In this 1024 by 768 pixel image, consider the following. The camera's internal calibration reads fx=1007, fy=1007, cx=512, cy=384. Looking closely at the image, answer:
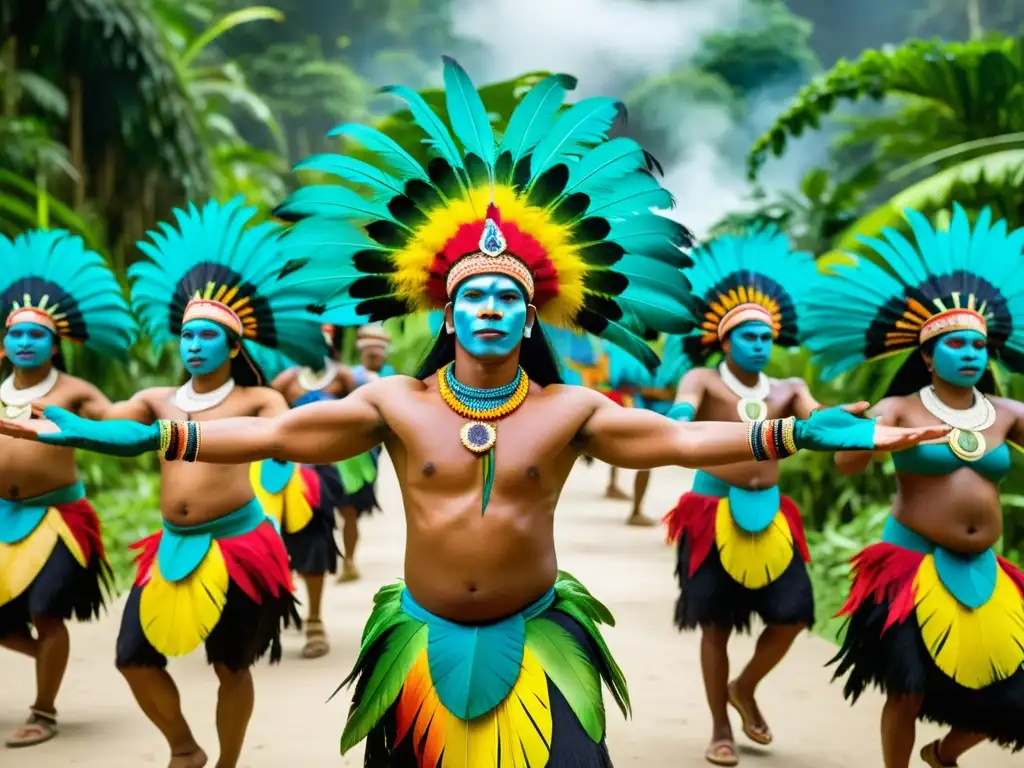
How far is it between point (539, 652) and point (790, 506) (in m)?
2.33

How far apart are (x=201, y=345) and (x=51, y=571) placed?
4.59ft

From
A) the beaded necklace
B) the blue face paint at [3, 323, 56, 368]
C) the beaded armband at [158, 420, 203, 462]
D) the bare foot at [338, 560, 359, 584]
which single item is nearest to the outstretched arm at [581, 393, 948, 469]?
the beaded necklace

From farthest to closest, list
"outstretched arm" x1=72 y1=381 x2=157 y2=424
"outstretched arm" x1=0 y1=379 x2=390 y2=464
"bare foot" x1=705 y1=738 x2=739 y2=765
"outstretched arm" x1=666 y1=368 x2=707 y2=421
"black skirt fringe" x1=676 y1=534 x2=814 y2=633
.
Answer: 1. "outstretched arm" x1=666 y1=368 x2=707 y2=421
2. "black skirt fringe" x1=676 y1=534 x2=814 y2=633
3. "bare foot" x1=705 y1=738 x2=739 y2=765
4. "outstretched arm" x1=72 y1=381 x2=157 y2=424
5. "outstretched arm" x1=0 y1=379 x2=390 y2=464

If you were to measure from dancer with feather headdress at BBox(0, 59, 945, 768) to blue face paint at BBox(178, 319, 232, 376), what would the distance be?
3.50 ft

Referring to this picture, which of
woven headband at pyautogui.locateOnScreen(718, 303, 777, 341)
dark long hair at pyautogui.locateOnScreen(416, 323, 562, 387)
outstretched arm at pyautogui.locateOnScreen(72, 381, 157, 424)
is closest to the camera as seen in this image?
dark long hair at pyautogui.locateOnScreen(416, 323, 562, 387)

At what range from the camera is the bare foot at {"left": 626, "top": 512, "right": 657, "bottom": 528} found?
10.6m

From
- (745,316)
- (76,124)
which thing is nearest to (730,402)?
(745,316)

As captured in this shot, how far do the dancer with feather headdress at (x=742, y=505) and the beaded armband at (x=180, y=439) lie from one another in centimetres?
230

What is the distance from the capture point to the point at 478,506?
8.77 feet

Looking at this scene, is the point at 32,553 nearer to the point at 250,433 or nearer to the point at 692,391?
the point at 250,433

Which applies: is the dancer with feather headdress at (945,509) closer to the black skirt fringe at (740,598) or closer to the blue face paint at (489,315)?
the black skirt fringe at (740,598)

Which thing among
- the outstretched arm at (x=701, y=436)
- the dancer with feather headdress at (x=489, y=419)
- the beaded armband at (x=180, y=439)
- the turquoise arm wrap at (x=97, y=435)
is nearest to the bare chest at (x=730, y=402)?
the dancer with feather headdress at (x=489, y=419)

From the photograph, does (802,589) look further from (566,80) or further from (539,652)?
(566,80)

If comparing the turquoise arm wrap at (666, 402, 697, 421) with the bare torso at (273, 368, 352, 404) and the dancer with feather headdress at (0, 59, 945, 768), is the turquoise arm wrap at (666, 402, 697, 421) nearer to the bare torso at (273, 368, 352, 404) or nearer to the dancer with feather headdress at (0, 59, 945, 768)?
the dancer with feather headdress at (0, 59, 945, 768)
